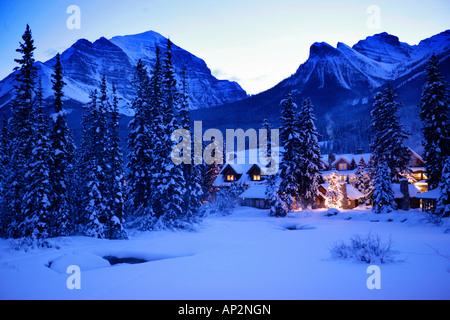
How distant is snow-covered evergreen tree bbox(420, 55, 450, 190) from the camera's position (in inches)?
1172

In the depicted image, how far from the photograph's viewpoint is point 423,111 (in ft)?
105

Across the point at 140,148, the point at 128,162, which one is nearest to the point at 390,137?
the point at 140,148

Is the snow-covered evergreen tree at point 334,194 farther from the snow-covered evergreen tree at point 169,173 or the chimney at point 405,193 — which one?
the snow-covered evergreen tree at point 169,173

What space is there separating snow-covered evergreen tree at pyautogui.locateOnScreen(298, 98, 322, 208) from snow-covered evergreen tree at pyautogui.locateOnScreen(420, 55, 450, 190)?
13.9 meters

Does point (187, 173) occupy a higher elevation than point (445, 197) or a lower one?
higher

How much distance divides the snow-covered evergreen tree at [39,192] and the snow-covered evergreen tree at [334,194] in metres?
37.7

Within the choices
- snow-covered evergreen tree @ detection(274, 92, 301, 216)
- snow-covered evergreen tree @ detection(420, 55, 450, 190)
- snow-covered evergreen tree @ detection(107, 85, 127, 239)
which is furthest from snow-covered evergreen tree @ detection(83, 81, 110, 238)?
snow-covered evergreen tree @ detection(420, 55, 450, 190)

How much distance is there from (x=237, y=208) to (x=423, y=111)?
3100 centimetres

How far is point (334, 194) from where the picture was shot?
4281cm

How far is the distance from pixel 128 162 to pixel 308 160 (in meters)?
26.1

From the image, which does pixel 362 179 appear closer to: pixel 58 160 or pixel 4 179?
pixel 58 160

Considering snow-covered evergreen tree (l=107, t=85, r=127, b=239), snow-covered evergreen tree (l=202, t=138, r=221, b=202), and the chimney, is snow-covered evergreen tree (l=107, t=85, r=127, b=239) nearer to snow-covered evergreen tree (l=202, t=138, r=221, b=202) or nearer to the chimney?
snow-covered evergreen tree (l=202, t=138, r=221, b=202)
